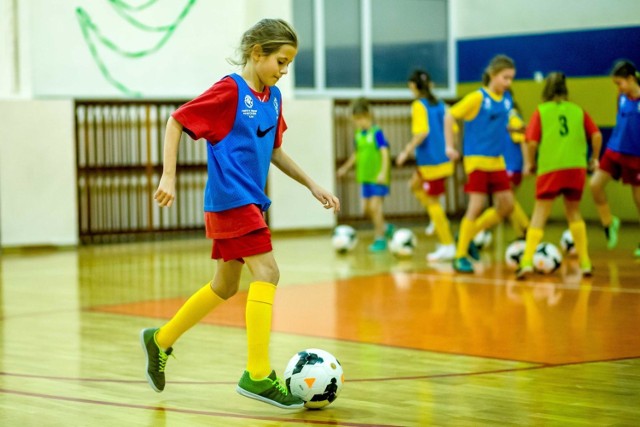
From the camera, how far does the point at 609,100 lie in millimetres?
15234

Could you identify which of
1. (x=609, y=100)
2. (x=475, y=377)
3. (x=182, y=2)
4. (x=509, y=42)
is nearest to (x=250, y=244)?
(x=475, y=377)

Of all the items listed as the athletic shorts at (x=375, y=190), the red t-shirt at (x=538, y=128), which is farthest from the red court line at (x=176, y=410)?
the athletic shorts at (x=375, y=190)

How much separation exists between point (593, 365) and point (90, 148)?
960 cm

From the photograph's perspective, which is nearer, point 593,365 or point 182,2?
point 593,365

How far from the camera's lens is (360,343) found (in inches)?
261

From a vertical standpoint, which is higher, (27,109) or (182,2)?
(182,2)

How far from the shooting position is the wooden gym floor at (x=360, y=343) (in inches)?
189

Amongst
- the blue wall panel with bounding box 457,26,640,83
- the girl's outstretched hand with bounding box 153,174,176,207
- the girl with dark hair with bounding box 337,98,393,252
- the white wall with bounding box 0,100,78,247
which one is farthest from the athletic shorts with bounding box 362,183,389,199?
the girl's outstretched hand with bounding box 153,174,176,207

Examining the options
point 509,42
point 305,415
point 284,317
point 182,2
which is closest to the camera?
point 305,415

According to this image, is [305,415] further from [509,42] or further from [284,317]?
[509,42]

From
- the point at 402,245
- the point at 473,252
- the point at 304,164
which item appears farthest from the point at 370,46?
the point at 473,252

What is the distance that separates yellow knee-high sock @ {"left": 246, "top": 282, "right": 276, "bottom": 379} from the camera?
188 inches

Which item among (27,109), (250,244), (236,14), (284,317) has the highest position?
(236,14)

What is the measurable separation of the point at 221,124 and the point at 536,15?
1224cm
